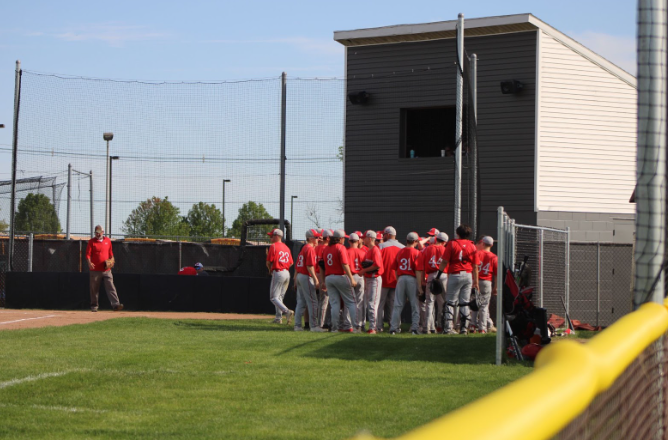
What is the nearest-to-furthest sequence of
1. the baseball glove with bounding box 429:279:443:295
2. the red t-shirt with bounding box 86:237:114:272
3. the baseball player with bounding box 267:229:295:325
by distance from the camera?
1. the baseball glove with bounding box 429:279:443:295
2. the baseball player with bounding box 267:229:295:325
3. the red t-shirt with bounding box 86:237:114:272

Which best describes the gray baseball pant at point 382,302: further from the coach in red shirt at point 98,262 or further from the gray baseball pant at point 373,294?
the coach in red shirt at point 98,262

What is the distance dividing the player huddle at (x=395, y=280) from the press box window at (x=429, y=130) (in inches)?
304

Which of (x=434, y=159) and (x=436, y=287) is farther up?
(x=434, y=159)

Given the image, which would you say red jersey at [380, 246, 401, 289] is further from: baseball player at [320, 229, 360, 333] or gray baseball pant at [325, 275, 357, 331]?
gray baseball pant at [325, 275, 357, 331]

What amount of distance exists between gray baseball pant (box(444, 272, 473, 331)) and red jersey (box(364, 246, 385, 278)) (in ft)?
4.40

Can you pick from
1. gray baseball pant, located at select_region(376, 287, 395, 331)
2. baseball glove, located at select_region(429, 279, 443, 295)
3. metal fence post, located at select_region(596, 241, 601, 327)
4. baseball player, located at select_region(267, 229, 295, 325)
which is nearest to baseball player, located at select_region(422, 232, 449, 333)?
baseball glove, located at select_region(429, 279, 443, 295)

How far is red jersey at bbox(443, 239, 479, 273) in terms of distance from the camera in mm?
13578

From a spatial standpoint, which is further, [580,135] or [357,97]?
[357,97]

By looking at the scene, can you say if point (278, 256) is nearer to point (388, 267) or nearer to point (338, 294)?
point (338, 294)

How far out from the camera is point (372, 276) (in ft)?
48.8

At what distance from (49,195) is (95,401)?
1612 cm

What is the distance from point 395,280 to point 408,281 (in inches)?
38.7

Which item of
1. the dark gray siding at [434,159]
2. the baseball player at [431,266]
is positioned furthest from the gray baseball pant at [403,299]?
the dark gray siding at [434,159]

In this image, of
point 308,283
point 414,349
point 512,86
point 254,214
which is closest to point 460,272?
point 414,349
